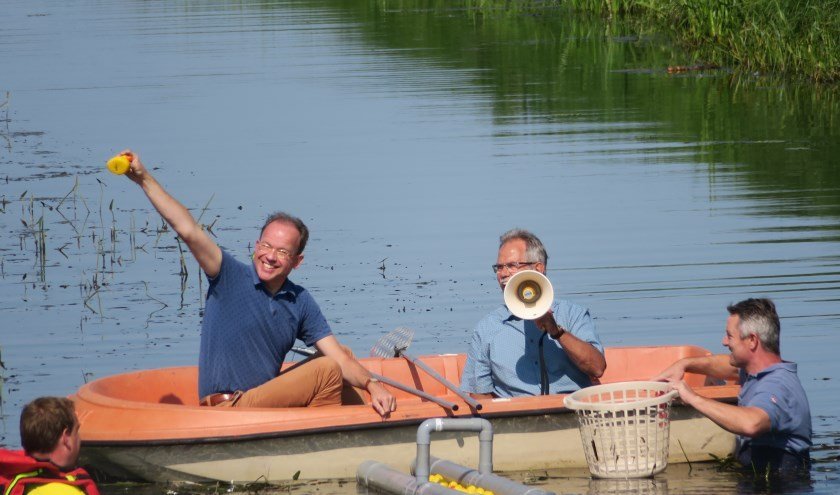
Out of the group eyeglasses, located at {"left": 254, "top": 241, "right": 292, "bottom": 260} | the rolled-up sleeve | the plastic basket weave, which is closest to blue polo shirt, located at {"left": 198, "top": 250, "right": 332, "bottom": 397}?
eyeglasses, located at {"left": 254, "top": 241, "right": 292, "bottom": 260}

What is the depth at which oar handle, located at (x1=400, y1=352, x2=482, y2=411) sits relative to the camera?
755 centimetres

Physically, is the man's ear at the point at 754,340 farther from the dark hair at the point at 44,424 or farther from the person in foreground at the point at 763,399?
the dark hair at the point at 44,424

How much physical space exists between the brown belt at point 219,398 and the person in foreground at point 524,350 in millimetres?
1106

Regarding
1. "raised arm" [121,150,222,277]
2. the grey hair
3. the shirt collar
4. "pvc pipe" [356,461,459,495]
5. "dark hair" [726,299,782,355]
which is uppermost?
"raised arm" [121,150,222,277]

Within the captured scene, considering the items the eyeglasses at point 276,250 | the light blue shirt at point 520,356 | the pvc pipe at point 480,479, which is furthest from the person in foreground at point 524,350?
the eyeglasses at point 276,250

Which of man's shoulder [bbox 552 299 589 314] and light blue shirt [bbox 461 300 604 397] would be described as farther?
light blue shirt [bbox 461 300 604 397]

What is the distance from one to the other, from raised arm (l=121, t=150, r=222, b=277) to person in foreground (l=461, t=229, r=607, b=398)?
1.33 m

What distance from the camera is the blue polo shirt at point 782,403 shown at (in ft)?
23.9

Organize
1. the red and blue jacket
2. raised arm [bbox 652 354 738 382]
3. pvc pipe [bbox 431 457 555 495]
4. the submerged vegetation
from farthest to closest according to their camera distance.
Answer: the submerged vegetation < raised arm [bbox 652 354 738 382] < pvc pipe [bbox 431 457 555 495] < the red and blue jacket

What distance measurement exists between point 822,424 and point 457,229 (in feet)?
16.6

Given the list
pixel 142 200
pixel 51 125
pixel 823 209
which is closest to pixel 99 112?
pixel 51 125

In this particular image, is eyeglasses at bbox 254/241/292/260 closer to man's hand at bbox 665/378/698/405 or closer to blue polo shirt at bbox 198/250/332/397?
blue polo shirt at bbox 198/250/332/397

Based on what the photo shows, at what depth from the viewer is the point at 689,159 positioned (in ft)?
53.0

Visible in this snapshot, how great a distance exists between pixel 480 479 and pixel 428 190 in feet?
26.3
